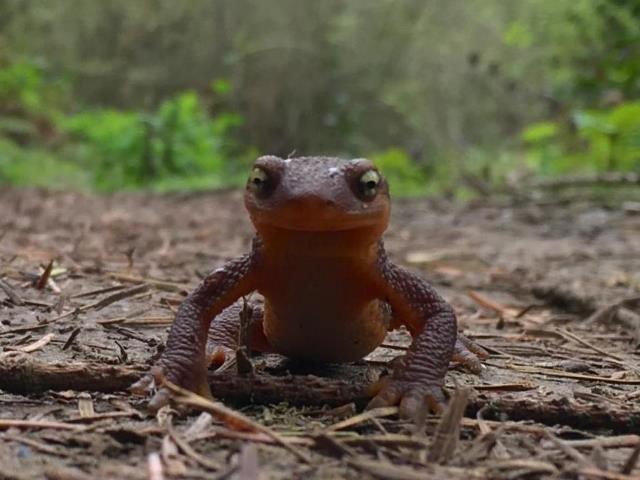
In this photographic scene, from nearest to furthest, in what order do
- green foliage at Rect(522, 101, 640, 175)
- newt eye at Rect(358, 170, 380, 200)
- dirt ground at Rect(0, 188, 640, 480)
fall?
dirt ground at Rect(0, 188, 640, 480) < newt eye at Rect(358, 170, 380, 200) < green foliage at Rect(522, 101, 640, 175)

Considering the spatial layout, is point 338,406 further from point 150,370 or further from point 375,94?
point 375,94

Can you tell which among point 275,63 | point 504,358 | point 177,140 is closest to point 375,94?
point 275,63

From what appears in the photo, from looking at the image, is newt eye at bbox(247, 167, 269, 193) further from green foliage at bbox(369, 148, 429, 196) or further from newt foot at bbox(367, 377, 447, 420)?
green foliage at bbox(369, 148, 429, 196)

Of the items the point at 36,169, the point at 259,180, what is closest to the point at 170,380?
the point at 259,180

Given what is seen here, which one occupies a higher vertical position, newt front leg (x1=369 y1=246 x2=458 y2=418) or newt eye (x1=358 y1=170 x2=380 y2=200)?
newt eye (x1=358 y1=170 x2=380 y2=200)

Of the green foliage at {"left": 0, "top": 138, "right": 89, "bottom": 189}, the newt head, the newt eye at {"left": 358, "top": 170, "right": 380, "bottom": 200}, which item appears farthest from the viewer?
the green foliage at {"left": 0, "top": 138, "right": 89, "bottom": 189}

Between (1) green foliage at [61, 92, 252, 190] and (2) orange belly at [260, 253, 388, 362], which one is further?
(1) green foliage at [61, 92, 252, 190]

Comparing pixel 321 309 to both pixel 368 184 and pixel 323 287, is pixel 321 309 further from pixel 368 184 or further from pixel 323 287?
pixel 368 184

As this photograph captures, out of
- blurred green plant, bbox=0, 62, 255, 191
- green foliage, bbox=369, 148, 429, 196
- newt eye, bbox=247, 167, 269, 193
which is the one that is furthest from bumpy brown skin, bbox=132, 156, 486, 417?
green foliage, bbox=369, 148, 429, 196
